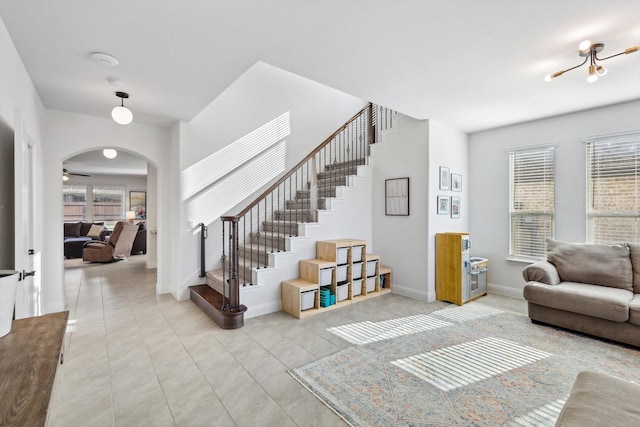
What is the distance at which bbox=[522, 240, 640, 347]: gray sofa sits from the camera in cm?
302

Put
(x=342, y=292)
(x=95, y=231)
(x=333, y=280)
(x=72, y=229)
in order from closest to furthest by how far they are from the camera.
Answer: (x=333, y=280)
(x=342, y=292)
(x=95, y=231)
(x=72, y=229)

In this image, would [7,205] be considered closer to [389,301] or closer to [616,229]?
[389,301]

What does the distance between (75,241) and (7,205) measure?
7424mm

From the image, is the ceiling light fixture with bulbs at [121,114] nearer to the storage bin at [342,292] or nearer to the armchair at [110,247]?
the storage bin at [342,292]

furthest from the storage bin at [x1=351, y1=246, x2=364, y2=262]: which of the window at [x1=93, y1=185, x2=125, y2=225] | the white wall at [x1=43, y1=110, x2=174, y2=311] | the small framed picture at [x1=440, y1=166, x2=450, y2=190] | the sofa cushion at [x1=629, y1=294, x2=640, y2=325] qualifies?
the window at [x1=93, y1=185, x2=125, y2=225]

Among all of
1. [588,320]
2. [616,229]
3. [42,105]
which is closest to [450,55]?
[588,320]

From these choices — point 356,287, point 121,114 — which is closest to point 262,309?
point 356,287

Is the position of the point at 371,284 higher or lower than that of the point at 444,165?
lower

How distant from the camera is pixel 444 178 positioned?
479 centimetres

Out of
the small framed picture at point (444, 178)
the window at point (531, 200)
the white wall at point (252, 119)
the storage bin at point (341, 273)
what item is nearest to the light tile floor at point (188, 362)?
the storage bin at point (341, 273)

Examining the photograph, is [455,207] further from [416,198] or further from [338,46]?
[338,46]

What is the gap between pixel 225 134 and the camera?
4.83 meters

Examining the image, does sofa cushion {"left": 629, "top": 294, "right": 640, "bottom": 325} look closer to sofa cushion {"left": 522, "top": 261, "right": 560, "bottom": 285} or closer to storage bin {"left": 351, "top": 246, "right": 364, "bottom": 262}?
sofa cushion {"left": 522, "top": 261, "right": 560, "bottom": 285}

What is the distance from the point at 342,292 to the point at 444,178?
7.67 ft
